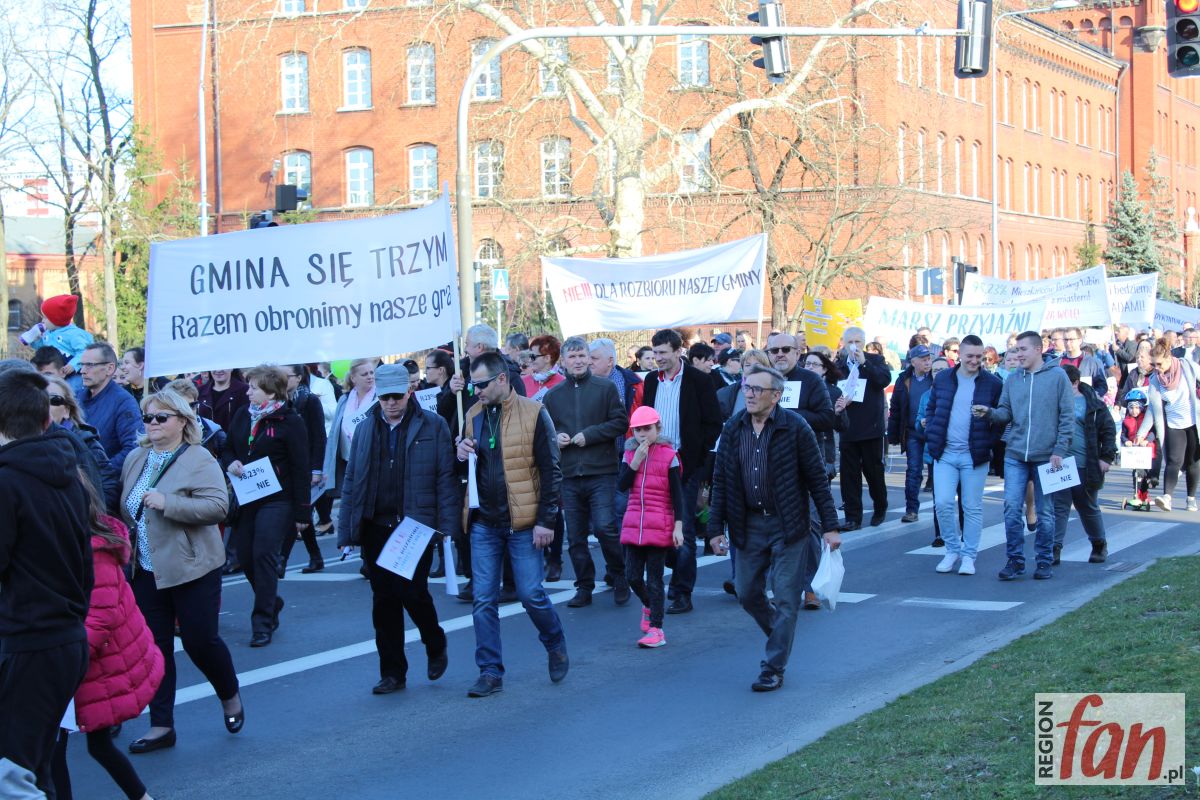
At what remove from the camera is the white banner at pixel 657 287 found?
51.2 feet

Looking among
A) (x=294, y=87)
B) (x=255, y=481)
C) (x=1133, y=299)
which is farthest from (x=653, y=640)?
(x=294, y=87)

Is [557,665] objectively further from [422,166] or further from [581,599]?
[422,166]

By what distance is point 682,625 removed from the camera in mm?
10359

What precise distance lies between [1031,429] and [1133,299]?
65.0 feet

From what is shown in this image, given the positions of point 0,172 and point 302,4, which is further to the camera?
point 302,4

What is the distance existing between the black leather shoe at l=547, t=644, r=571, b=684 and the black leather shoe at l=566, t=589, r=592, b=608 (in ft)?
8.10

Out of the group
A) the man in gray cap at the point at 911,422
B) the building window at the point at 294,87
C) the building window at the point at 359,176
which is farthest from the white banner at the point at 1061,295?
the building window at the point at 294,87

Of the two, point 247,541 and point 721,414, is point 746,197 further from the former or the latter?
point 247,541

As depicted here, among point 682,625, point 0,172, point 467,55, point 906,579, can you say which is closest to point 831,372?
point 906,579

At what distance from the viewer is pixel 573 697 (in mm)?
8281

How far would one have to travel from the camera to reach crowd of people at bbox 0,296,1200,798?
5.11 meters

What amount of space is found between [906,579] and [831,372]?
3.01 meters

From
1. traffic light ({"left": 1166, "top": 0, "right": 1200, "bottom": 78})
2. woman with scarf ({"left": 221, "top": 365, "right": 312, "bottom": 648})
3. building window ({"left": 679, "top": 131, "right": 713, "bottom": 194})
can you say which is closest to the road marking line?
woman with scarf ({"left": 221, "top": 365, "right": 312, "bottom": 648})

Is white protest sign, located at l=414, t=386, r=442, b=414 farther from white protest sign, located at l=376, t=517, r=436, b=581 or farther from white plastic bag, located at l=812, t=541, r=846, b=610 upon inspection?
white plastic bag, located at l=812, t=541, r=846, b=610
